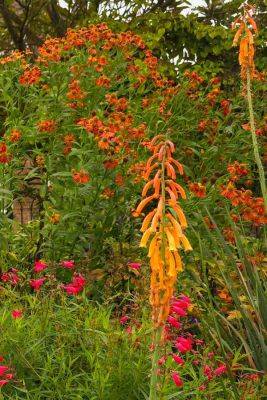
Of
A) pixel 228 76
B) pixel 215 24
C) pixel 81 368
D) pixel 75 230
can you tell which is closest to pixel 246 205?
pixel 75 230

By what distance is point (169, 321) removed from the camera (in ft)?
10.4

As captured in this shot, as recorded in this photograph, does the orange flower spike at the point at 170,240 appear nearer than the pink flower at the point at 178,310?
Yes

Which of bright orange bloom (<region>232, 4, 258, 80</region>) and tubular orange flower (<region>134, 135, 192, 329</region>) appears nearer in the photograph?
tubular orange flower (<region>134, 135, 192, 329</region>)

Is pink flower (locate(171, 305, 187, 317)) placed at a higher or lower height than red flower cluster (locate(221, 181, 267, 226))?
higher

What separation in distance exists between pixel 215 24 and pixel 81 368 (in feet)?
22.5

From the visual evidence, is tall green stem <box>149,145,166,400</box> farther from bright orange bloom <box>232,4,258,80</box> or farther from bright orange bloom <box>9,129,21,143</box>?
bright orange bloom <box>9,129,21,143</box>

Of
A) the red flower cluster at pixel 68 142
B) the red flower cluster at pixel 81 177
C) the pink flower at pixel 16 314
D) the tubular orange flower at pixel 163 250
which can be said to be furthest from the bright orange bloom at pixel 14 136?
the tubular orange flower at pixel 163 250

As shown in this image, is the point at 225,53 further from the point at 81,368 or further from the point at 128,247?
the point at 81,368

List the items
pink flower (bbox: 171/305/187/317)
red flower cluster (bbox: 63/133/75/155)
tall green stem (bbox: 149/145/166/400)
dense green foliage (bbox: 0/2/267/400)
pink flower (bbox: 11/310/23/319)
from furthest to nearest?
red flower cluster (bbox: 63/133/75/155) < pink flower (bbox: 11/310/23/319) < dense green foliage (bbox: 0/2/267/400) < pink flower (bbox: 171/305/187/317) < tall green stem (bbox: 149/145/166/400)

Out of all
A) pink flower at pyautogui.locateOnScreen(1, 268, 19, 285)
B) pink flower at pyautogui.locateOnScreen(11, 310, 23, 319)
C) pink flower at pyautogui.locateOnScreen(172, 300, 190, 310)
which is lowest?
pink flower at pyautogui.locateOnScreen(1, 268, 19, 285)

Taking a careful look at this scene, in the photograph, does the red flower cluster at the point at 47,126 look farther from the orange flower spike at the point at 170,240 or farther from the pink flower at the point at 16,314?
the orange flower spike at the point at 170,240

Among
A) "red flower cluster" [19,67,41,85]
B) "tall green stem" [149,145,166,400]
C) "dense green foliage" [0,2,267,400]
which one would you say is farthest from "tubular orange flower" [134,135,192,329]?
"red flower cluster" [19,67,41,85]

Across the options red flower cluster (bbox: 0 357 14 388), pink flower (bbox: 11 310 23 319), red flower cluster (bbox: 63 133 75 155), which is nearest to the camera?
red flower cluster (bbox: 0 357 14 388)

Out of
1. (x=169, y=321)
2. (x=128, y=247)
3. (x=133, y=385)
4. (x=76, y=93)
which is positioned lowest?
(x=128, y=247)
